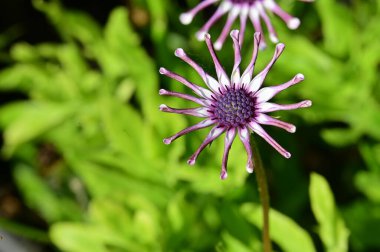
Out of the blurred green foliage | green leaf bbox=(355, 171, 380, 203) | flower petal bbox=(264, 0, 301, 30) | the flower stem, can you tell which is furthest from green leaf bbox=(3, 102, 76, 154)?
the flower stem

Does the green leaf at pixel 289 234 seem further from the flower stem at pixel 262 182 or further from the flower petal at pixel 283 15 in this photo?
the flower petal at pixel 283 15

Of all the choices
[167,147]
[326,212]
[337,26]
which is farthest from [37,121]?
[326,212]

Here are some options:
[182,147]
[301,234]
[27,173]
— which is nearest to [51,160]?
[27,173]

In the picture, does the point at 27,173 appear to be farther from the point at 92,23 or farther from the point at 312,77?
the point at 312,77

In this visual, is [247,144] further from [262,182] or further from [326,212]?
[326,212]

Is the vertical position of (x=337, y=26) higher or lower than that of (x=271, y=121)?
higher

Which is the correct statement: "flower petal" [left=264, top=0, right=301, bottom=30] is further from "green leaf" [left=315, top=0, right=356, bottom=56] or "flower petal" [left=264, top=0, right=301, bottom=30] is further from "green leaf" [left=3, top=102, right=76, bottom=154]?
"green leaf" [left=3, top=102, right=76, bottom=154]
